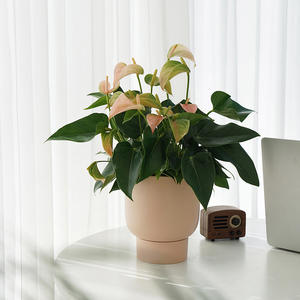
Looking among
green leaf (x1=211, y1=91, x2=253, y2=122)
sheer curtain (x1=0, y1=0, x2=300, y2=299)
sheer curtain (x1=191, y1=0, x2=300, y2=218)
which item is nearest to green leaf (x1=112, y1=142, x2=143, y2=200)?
green leaf (x1=211, y1=91, x2=253, y2=122)

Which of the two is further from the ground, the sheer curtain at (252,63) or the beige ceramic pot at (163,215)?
the sheer curtain at (252,63)

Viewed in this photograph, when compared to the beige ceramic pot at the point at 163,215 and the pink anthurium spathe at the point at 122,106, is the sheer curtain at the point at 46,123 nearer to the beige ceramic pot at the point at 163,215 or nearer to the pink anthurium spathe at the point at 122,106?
the beige ceramic pot at the point at 163,215

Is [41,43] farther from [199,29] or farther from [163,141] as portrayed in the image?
[199,29]

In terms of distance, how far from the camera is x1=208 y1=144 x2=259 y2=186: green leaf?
2.43ft

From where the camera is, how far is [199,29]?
1760 mm

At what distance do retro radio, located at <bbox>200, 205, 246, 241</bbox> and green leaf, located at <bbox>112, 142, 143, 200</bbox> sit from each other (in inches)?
15.1

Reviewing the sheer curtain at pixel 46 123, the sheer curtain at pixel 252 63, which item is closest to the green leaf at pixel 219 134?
the sheer curtain at pixel 46 123

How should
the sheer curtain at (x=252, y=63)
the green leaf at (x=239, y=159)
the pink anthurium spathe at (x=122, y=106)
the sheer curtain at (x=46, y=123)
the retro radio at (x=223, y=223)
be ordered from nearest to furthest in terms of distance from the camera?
the pink anthurium spathe at (x=122, y=106)
the green leaf at (x=239, y=159)
the retro radio at (x=223, y=223)
the sheer curtain at (x=46, y=123)
the sheer curtain at (x=252, y=63)

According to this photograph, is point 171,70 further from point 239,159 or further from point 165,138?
point 239,159

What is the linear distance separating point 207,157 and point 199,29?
4.04ft

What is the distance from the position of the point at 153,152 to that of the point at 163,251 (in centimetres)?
25

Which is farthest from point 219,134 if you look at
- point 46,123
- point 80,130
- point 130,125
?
point 46,123

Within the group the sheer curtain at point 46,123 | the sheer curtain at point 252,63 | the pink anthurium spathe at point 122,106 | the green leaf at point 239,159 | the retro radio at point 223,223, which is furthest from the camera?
the sheer curtain at point 252,63

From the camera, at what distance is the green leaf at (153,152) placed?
668 millimetres
